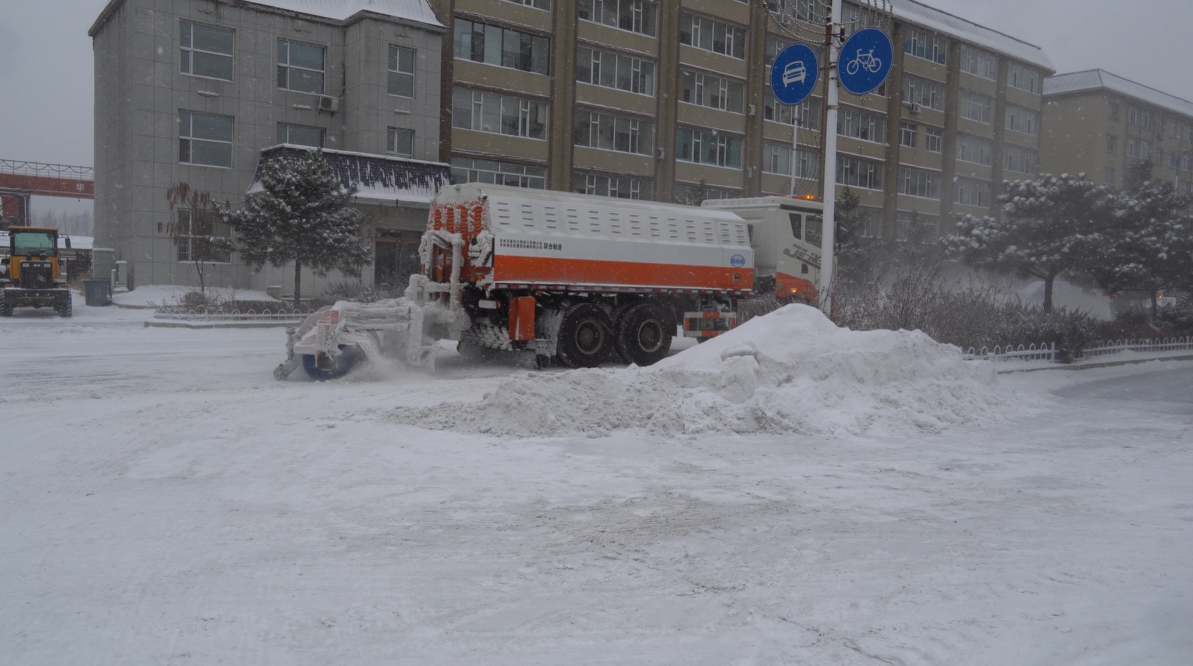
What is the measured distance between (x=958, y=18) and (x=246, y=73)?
4374 centimetres

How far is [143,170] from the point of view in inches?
1245

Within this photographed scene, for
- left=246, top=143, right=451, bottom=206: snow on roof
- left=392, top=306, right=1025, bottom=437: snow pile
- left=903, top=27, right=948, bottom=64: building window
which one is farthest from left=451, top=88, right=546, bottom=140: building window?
left=392, top=306, right=1025, bottom=437: snow pile

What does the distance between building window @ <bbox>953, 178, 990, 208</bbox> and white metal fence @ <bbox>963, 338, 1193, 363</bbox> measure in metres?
35.2

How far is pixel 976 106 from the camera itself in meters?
55.4

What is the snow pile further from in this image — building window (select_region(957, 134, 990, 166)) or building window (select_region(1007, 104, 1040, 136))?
building window (select_region(957, 134, 990, 166))

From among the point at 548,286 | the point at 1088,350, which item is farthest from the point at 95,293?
the point at 1088,350

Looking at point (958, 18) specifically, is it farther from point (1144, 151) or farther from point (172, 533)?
point (172, 533)

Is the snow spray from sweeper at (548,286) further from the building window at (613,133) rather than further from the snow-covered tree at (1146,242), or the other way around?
the building window at (613,133)

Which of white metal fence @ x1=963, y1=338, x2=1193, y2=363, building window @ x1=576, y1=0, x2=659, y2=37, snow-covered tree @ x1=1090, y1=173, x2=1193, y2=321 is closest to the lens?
white metal fence @ x1=963, y1=338, x2=1193, y2=363

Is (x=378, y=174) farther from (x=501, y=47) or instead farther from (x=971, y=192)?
(x=971, y=192)

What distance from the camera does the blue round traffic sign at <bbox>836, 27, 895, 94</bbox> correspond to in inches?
571

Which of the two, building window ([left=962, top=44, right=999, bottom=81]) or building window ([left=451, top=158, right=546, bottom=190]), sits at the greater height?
building window ([left=962, top=44, right=999, bottom=81])

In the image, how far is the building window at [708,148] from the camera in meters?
44.2

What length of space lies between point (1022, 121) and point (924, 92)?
20.0 ft
